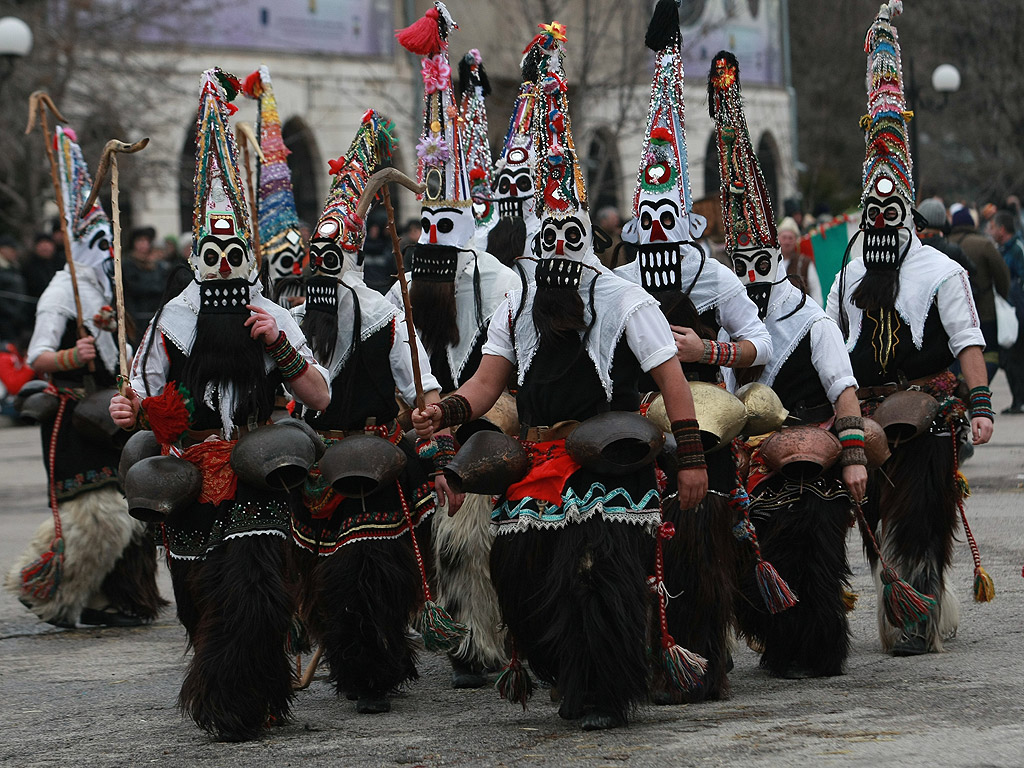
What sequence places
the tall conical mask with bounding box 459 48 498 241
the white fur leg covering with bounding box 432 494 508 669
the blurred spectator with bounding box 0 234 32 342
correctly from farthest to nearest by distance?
1. the blurred spectator with bounding box 0 234 32 342
2. the tall conical mask with bounding box 459 48 498 241
3. the white fur leg covering with bounding box 432 494 508 669

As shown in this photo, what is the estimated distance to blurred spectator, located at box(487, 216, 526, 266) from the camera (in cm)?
877

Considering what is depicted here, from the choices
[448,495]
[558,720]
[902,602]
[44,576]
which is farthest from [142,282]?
[558,720]

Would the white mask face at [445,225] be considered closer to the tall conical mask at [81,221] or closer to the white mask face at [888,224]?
the white mask face at [888,224]

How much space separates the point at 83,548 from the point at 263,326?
3306 mm

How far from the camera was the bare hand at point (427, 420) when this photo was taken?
20.5ft

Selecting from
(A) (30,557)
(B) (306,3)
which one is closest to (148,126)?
(B) (306,3)

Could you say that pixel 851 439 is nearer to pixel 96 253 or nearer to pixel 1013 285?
pixel 96 253

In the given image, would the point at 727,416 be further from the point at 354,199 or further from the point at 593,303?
the point at 354,199

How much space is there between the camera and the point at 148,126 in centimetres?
2423

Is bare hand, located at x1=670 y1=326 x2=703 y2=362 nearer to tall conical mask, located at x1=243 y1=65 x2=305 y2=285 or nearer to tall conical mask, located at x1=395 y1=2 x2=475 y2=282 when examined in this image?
tall conical mask, located at x1=395 y1=2 x2=475 y2=282

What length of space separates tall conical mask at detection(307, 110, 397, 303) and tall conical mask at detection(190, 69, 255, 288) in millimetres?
649

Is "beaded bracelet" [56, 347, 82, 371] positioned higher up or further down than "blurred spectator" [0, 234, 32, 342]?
further down

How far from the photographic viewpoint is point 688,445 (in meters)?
6.00

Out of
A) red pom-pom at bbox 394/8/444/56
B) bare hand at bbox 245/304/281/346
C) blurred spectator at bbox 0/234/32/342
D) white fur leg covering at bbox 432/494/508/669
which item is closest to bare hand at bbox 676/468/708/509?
bare hand at bbox 245/304/281/346
